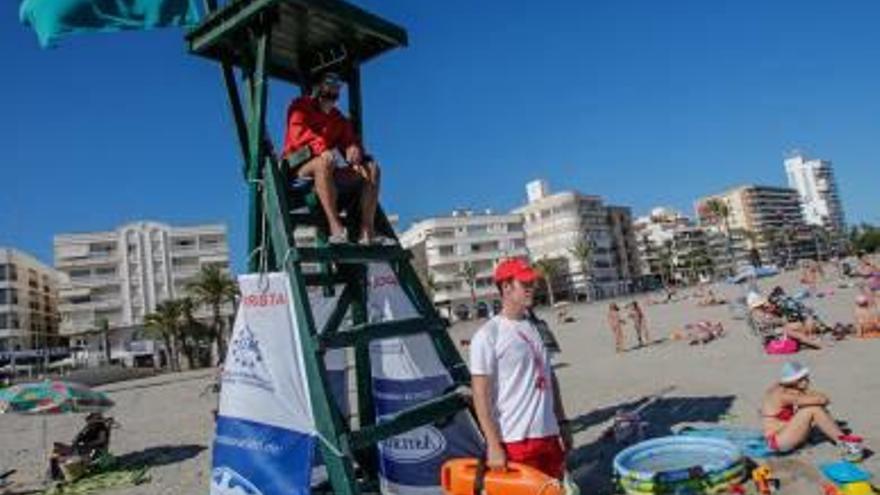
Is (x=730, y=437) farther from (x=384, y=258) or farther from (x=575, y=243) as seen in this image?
(x=575, y=243)

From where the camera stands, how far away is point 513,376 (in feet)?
16.7

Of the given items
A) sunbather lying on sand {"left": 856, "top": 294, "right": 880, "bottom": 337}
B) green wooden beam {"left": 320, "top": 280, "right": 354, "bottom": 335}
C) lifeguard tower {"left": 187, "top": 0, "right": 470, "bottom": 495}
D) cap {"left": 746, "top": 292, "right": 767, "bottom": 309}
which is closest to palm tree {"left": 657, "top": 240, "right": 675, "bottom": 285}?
cap {"left": 746, "top": 292, "right": 767, "bottom": 309}

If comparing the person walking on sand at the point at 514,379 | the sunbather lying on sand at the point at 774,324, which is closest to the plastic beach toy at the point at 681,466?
the person walking on sand at the point at 514,379

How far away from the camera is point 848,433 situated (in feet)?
27.4

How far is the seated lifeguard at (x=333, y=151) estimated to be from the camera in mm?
5793

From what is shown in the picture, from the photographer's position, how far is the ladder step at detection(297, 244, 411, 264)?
18.1 feet

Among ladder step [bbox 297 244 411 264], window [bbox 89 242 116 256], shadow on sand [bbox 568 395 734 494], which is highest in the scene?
window [bbox 89 242 116 256]

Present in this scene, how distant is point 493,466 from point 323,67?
3750mm

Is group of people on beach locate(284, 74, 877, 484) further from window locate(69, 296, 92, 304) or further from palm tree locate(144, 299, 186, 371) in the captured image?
window locate(69, 296, 92, 304)

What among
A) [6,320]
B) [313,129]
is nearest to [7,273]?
[6,320]

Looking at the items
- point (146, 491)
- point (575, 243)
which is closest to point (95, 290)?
point (575, 243)

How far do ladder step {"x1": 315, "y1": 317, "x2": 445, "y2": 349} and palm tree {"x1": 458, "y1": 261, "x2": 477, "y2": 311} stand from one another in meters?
116

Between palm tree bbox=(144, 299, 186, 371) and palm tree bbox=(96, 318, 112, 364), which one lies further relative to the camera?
palm tree bbox=(96, 318, 112, 364)

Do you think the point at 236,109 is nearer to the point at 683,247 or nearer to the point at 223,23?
the point at 223,23
